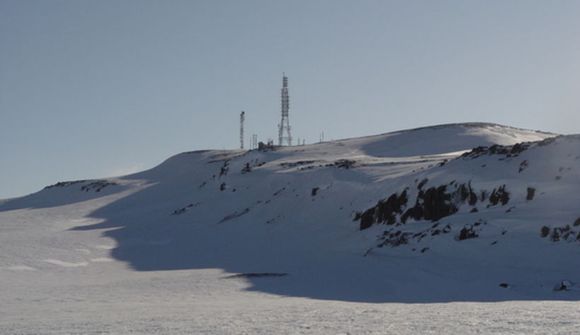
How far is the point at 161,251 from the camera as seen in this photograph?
38.5 m

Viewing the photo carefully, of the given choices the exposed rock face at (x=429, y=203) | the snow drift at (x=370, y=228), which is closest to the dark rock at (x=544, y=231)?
the snow drift at (x=370, y=228)

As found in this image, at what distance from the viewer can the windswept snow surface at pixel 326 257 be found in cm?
1395

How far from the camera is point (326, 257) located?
3070 centimetres

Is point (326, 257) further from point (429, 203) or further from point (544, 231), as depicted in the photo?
point (544, 231)

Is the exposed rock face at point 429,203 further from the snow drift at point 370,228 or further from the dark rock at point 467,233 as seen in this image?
the dark rock at point 467,233

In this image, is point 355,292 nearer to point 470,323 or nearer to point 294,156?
point 470,323

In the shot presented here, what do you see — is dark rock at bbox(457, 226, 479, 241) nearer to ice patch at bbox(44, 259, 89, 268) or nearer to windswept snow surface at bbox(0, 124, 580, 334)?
windswept snow surface at bbox(0, 124, 580, 334)

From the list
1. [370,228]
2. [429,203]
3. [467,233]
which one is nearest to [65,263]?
[370,228]

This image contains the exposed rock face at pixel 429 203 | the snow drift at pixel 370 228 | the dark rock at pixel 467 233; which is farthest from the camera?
the exposed rock face at pixel 429 203

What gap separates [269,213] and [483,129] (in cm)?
3771

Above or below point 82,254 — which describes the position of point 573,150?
above

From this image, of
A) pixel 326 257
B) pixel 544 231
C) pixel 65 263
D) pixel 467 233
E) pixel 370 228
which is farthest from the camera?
pixel 370 228

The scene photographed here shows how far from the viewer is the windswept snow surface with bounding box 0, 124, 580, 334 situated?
13953 mm

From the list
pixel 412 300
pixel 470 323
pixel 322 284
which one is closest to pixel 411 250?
pixel 322 284
